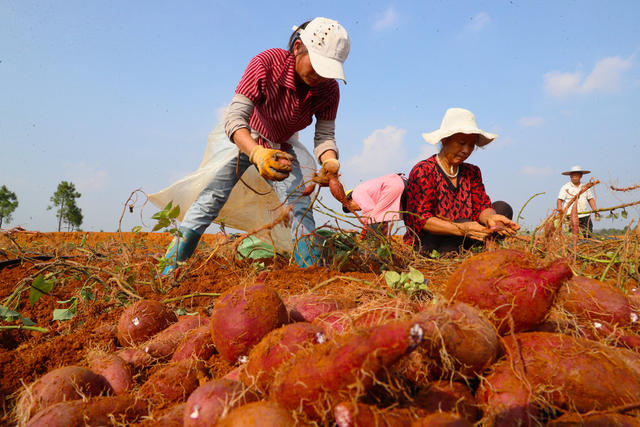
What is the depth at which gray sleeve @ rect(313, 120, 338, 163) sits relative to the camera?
386 centimetres

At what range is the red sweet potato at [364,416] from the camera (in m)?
0.83

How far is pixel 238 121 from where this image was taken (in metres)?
3.22

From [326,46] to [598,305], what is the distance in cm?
261

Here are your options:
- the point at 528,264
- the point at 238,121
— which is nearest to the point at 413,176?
the point at 238,121

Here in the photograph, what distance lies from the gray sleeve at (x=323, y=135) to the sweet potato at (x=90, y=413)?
9.85 ft

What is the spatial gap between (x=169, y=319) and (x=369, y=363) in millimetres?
1401

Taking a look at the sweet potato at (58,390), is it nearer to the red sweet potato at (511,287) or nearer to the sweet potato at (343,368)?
the sweet potato at (343,368)

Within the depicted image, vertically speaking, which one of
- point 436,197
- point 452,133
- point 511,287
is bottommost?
point 511,287

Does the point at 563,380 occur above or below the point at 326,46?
below

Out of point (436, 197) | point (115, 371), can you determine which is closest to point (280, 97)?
point (436, 197)

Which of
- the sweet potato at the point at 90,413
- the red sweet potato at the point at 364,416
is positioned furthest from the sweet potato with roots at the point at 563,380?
the sweet potato at the point at 90,413

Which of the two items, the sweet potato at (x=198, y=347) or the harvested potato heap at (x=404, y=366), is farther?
the sweet potato at (x=198, y=347)

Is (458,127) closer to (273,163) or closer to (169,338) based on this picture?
(273,163)

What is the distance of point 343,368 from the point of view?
0.89 metres
